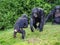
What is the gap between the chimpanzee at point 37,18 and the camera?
36.4ft

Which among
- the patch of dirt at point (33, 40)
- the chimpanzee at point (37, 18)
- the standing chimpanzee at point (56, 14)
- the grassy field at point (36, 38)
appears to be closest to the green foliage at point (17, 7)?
the standing chimpanzee at point (56, 14)

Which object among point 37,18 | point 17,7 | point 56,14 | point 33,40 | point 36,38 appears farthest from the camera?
point 17,7

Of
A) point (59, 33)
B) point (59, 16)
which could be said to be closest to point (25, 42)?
point (59, 33)

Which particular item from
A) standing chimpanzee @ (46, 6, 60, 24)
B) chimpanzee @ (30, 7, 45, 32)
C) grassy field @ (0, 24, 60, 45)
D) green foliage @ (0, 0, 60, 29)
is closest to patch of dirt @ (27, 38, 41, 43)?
grassy field @ (0, 24, 60, 45)

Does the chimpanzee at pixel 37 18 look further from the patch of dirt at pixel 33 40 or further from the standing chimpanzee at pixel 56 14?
the standing chimpanzee at pixel 56 14

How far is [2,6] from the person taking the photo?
15.9 metres

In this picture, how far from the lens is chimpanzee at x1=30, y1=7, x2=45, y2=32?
11.1m

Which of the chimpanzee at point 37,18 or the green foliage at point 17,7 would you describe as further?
the green foliage at point 17,7

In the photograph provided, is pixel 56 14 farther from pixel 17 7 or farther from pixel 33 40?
pixel 17 7

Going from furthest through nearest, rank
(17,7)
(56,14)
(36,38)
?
(17,7) < (56,14) < (36,38)

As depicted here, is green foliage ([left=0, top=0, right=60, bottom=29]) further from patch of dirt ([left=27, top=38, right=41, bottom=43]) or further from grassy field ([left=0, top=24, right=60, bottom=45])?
patch of dirt ([left=27, top=38, right=41, bottom=43])

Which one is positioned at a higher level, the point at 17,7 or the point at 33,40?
the point at 33,40

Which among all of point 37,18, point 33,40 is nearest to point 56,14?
point 37,18

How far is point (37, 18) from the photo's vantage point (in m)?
11.5
